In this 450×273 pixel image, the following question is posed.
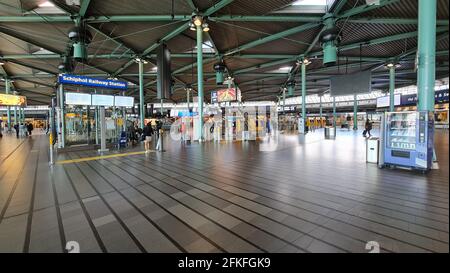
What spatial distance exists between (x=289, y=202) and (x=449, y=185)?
1.80 m

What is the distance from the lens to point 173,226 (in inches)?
93.3

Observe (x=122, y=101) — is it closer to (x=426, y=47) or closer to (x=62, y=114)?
(x=62, y=114)

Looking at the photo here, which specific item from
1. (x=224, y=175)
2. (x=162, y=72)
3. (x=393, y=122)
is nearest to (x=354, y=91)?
(x=393, y=122)

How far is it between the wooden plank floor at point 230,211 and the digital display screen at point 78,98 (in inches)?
193

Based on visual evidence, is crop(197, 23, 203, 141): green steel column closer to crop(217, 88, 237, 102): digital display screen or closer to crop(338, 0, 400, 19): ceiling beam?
crop(217, 88, 237, 102): digital display screen

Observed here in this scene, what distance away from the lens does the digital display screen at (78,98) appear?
880 cm

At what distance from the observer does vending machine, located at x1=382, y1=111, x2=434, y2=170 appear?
177 inches

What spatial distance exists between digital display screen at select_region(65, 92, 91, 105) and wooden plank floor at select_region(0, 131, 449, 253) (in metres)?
4.91

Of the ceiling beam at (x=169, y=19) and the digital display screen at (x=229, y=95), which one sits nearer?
the ceiling beam at (x=169, y=19)

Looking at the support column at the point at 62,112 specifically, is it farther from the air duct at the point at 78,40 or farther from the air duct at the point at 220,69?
the air duct at the point at 220,69

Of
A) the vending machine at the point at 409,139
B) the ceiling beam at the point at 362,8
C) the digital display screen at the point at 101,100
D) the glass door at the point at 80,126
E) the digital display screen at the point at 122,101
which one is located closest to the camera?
the vending machine at the point at 409,139

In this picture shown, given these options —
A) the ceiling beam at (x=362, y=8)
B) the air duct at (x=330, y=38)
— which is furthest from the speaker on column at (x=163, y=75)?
the ceiling beam at (x=362, y=8)

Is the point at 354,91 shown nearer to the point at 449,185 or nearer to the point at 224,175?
the point at 224,175

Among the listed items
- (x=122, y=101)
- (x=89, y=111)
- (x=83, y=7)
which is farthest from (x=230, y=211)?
(x=89, y=111)
